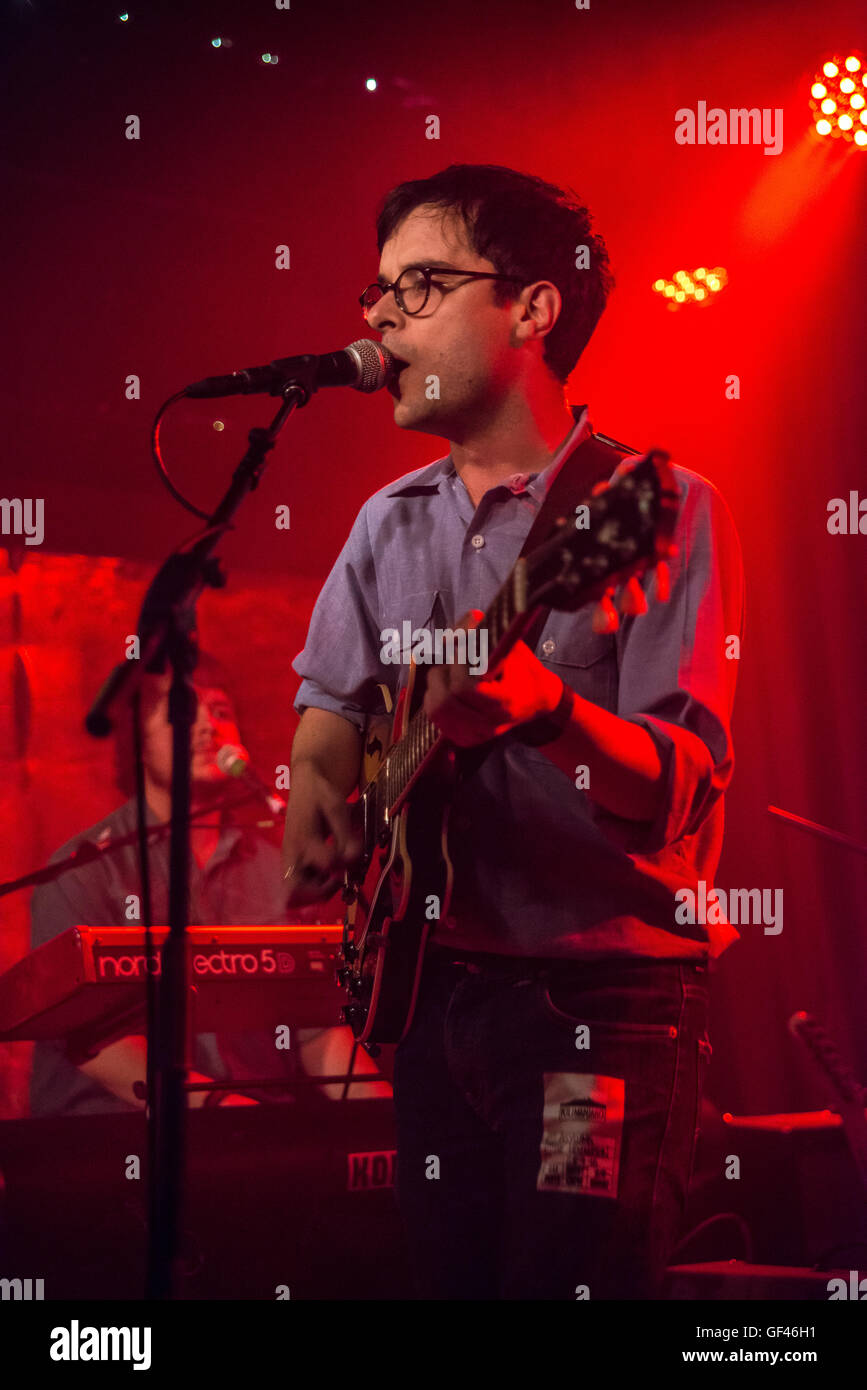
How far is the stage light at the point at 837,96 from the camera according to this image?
3990mm

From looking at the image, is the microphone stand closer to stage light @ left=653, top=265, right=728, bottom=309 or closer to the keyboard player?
the keyboard player

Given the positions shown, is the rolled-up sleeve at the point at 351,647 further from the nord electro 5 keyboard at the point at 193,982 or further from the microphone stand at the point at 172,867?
the nord electro 5 keyboard at the point at 193,982

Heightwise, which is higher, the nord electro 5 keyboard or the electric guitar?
the electric guitar

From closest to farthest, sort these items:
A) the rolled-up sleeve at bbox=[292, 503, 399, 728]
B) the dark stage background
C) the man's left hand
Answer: the man's left hand, the rolled-up sleeve at bbox=[292, 503, 399, 728], the dark stage background

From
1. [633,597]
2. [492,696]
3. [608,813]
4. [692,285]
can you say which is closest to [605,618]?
[633,597]

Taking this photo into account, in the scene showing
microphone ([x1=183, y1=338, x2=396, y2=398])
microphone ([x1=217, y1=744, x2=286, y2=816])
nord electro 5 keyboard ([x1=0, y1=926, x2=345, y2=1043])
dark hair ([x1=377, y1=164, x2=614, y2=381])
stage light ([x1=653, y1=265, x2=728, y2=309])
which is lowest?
nord electro 5 keyboard ([x1=0, y1=926, x2=345, y2=1043])

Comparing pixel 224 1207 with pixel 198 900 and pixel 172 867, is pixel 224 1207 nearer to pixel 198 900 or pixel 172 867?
pixel 172 867

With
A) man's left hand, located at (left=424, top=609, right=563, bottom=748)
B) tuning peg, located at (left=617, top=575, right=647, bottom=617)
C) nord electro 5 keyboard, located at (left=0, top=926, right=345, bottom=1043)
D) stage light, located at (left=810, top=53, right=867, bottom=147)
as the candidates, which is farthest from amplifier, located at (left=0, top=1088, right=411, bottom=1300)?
stage light, located at (left=810, top=53, right=867, bottom=147)

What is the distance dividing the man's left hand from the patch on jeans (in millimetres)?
536

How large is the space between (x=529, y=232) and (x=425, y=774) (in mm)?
1139

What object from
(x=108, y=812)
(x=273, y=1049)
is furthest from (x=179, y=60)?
(x=273, y=1049)

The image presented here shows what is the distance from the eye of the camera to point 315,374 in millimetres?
2006

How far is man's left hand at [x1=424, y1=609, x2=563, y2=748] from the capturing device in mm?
1438

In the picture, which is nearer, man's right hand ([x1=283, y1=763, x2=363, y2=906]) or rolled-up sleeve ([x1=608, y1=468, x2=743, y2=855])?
rolled-up sleeve ([x1=608, y1=468, x2=743, y2=855])
